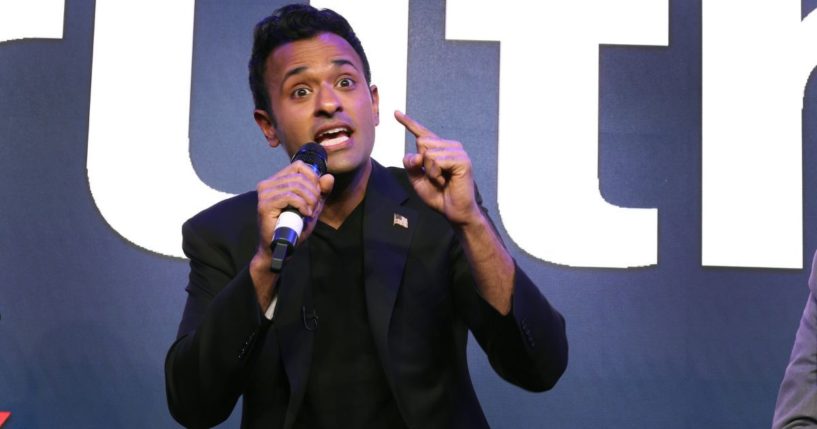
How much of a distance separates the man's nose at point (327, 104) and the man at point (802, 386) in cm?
97

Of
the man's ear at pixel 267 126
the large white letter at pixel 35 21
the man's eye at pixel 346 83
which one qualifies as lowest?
the man's ear at pixel 267 126

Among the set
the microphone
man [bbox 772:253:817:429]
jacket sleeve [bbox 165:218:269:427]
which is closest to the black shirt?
jacket sleeve [bbox 165:218:269:427]

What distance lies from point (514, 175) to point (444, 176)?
1231mm

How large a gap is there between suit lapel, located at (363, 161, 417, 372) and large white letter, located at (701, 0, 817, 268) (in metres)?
1.25

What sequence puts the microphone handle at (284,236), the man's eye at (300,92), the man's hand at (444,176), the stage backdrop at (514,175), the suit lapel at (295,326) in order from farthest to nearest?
the stage backdrop at (514,175), the man's eye at (300,92), the suit lapel at (295,326), the man's hand at (444,176), the microphone handle at (284,236)

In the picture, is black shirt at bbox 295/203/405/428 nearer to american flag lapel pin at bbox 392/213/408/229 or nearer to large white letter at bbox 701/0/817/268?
american flag lapel pin at bbox 392/213/408/229

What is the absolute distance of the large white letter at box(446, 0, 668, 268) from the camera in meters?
2.90

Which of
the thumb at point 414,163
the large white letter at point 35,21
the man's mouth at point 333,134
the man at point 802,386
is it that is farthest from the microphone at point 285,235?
the large white letter at point 35,21

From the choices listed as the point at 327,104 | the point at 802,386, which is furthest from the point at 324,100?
the point at 802,386

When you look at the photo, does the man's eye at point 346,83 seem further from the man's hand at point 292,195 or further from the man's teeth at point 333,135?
the man's hand at point 292,195

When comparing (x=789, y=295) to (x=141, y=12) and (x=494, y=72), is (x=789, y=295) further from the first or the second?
(x=141, y=12)

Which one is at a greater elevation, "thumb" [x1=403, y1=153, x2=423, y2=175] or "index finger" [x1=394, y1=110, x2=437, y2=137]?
"index finger" [x1=394, y1=110, x2=437, y2=137]

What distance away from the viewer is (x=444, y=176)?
1712 millimetres

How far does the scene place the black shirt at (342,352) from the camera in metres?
1.84
